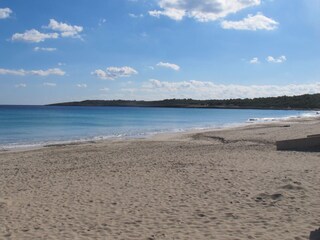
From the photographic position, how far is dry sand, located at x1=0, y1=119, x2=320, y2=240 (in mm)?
6285

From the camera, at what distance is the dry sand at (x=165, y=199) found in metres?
6.29

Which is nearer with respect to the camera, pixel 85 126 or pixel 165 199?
pixel 165 199

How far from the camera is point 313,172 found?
34.0ft

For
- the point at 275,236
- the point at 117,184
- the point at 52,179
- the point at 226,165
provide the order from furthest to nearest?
the point at 226,165 → the point at 52,179 → the point at 117,184 → the point at 275,236

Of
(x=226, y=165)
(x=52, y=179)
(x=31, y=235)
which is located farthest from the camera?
(x=226, y=165)

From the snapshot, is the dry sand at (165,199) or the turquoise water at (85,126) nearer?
the dry sand at (165,199)

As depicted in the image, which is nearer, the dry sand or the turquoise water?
the dry sand

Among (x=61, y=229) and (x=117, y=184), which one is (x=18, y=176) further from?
(x=61, y=229)

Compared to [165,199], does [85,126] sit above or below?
below

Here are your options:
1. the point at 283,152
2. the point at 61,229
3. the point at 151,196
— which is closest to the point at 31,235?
the point at 61,229

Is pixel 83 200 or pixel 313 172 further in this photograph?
pixel 313 172

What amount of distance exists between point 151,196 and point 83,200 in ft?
4.83

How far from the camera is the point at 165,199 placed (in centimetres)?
827

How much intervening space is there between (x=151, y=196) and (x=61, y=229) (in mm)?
2541
